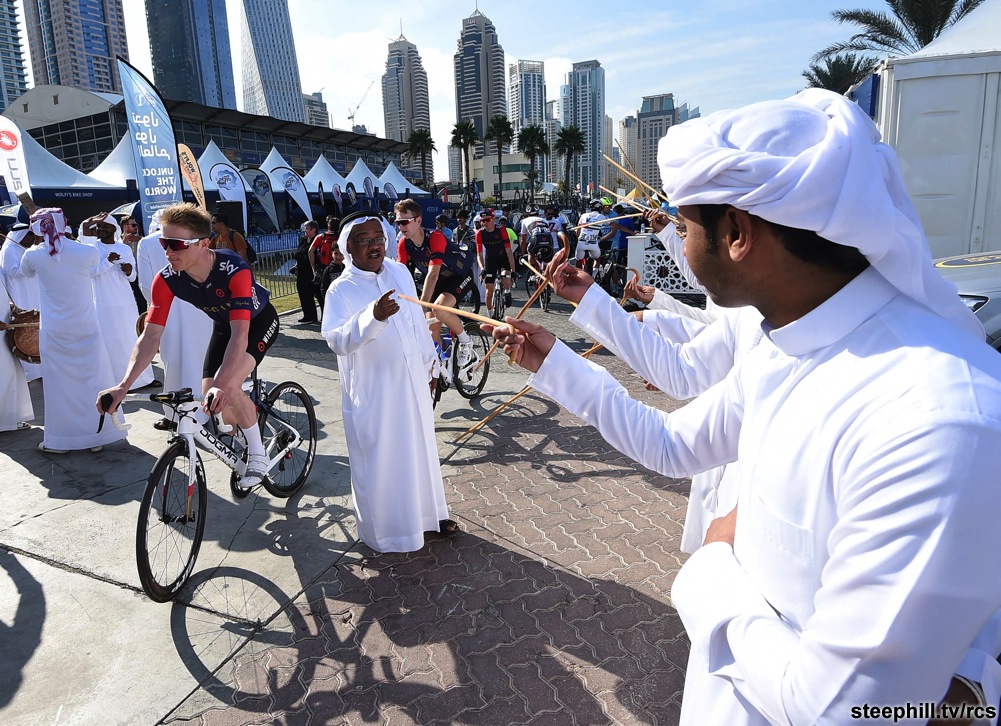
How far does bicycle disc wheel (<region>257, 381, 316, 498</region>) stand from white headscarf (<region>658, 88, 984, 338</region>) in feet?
13.0

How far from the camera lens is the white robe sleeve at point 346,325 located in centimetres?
346

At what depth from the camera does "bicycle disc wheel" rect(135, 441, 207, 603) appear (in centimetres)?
335

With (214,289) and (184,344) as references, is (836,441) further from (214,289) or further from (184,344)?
(184,344)

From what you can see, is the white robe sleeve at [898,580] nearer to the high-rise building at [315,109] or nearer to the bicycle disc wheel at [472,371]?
the bicycle disc wheel at [472,371]

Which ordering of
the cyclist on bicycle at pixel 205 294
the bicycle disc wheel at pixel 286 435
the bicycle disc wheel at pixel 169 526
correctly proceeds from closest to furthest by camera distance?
1. the bicycle disc wheel at pixel 169 526
2. the cyclist on bicycle at pixel 205 294
3. the bicycle disc wheel at pixel 286 435

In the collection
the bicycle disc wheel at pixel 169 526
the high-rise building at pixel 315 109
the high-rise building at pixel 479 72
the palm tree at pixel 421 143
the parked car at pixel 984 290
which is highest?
the high-rise building at pixel 479 72

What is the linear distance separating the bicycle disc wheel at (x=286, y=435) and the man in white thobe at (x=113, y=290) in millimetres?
3435

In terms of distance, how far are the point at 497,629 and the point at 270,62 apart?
12814cm

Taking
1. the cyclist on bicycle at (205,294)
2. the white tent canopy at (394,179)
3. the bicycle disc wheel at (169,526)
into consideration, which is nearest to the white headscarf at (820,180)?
the cyclist on bicycle at (205,294)

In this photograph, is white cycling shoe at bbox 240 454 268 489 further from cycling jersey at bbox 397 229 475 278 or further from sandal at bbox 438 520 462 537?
cycling jersey at bbox 397 229 475 278

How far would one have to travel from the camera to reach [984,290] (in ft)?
16.6

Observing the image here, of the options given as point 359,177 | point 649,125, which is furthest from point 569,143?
point 649,125

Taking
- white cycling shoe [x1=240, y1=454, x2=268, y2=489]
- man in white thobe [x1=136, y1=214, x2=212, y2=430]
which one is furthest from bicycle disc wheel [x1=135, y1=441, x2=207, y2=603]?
man in white thobe [x1=136, y1=214, x2=212, y2=430]

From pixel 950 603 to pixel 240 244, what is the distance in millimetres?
9335
